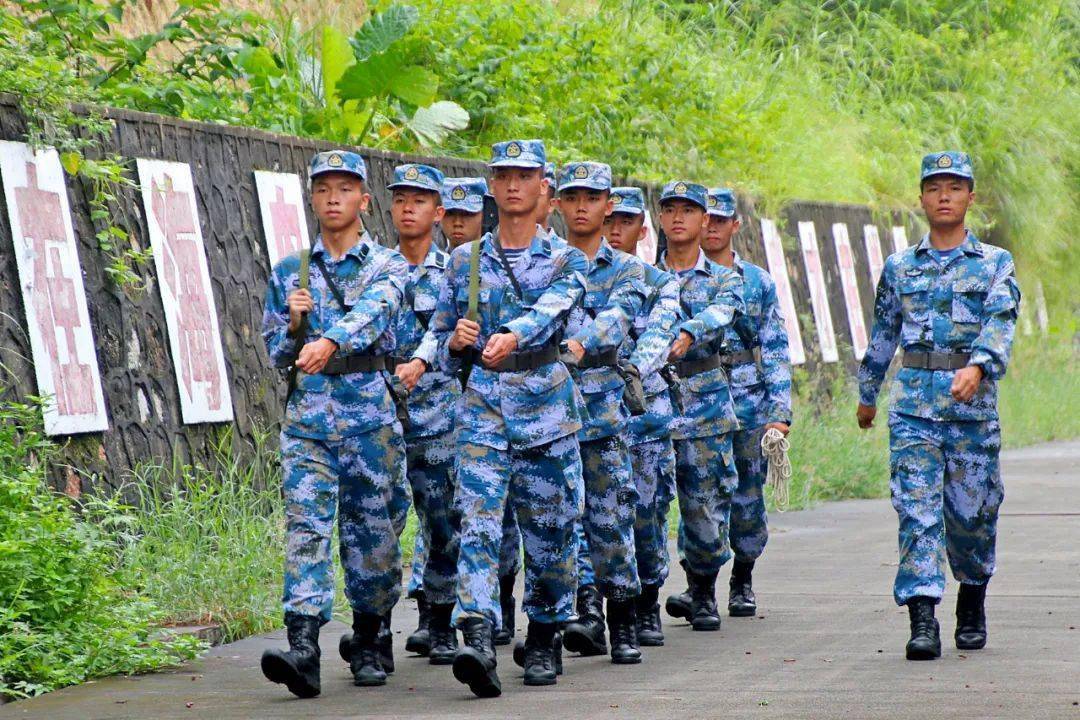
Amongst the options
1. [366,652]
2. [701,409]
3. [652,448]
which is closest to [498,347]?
[366,652]

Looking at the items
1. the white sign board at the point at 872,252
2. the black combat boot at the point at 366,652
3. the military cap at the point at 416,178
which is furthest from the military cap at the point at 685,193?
the white sign board at the point at 872,252

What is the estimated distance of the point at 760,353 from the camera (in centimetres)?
1060

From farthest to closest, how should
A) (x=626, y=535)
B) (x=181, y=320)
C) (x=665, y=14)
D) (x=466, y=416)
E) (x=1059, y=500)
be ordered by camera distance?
(x=665, y=14)
(x=1059, y=500)
(x=181, y=320)
(x=626, y=535)
(x=466, y=416)

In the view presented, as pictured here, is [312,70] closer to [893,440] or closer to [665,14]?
[893,440]

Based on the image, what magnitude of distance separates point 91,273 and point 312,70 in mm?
6080

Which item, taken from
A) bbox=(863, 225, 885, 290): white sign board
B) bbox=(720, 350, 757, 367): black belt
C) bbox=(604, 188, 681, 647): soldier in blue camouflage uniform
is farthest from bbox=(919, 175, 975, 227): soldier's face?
bbox=(863, 225, 885, 290): white sign board

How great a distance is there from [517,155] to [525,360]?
84 cm

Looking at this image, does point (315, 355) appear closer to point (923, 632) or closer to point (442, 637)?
point (442, 637)

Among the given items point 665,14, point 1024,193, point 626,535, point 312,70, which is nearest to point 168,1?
point 312,70

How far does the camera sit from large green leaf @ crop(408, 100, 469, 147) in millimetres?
16562

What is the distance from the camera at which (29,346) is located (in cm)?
963

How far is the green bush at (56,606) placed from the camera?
26.0ft

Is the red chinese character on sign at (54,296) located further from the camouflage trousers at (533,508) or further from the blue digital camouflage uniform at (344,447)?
the camouflage trousers at (533,508)

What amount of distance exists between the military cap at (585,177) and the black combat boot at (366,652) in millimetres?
2098
